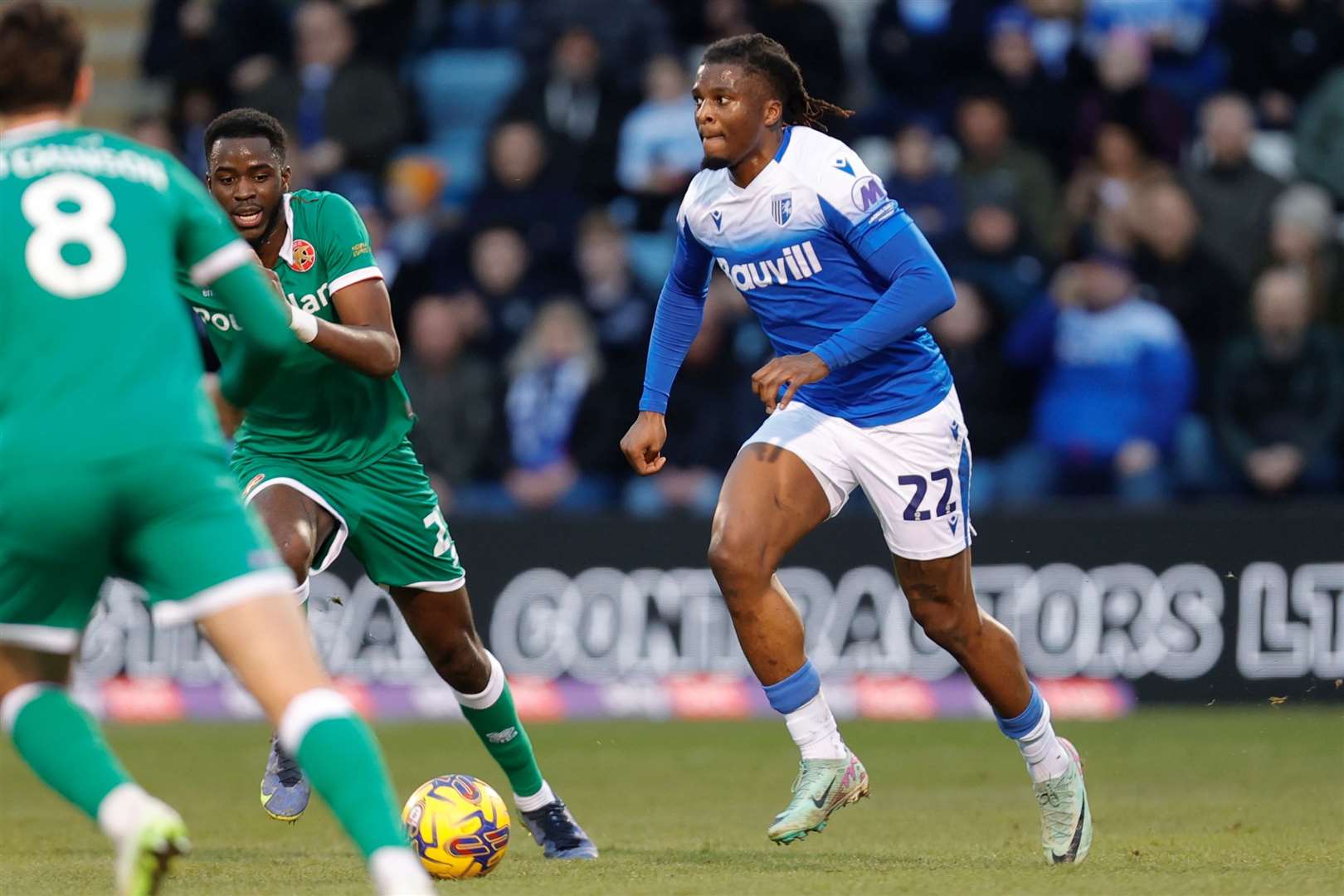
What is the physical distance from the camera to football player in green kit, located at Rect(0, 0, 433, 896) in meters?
4.43

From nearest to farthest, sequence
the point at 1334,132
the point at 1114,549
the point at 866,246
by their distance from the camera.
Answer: the point at 866,246, the point at 1114,549, the point at 1334,132

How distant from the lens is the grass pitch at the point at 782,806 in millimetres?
6312

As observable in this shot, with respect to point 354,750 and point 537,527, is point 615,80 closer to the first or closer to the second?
point 537,527

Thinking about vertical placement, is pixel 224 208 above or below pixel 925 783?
above

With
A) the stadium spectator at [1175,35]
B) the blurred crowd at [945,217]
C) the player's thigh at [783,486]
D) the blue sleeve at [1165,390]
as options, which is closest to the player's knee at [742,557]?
the player's thigh at [783,486]

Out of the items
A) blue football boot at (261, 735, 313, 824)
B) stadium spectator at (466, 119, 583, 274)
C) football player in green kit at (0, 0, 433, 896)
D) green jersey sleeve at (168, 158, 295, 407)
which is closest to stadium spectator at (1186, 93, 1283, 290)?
stadium spectator at (466, 119, 583, 274)

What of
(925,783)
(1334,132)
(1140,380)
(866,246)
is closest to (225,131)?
(866,246)

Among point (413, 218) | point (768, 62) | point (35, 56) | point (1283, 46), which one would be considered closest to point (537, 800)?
point (768, 62)

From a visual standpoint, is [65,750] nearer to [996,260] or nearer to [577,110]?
[996,260]

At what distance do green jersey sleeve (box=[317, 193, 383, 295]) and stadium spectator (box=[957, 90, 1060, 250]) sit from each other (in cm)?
764

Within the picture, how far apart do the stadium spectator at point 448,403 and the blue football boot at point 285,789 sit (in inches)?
254

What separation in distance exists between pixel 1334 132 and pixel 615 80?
17.1 ft

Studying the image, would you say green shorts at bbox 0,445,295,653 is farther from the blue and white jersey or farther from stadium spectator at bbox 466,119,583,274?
stadium spectator at bbox 466,119,583,274

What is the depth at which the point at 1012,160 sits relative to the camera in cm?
1437
